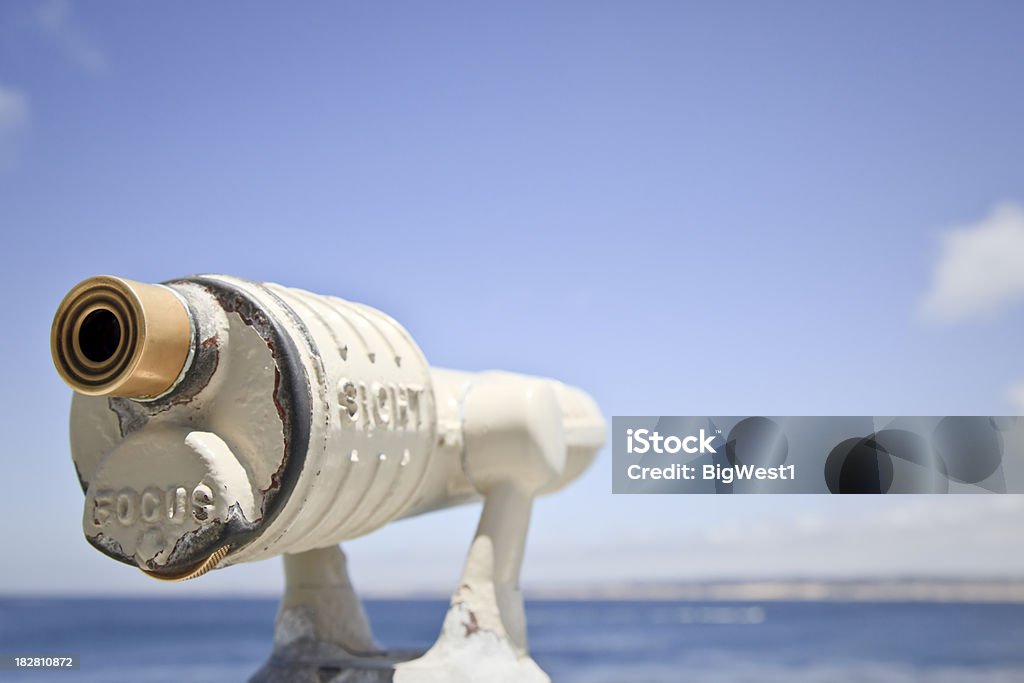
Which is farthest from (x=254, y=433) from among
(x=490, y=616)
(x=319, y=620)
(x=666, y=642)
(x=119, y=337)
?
(x=666, y=642)

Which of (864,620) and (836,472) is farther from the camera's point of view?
(864,620)

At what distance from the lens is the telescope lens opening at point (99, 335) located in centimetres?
602

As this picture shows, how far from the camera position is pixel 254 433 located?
6180 mm

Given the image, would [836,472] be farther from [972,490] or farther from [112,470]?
[112,470]

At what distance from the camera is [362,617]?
28.7 ft

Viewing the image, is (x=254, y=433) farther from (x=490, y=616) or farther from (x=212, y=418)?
(x=490, y=616)

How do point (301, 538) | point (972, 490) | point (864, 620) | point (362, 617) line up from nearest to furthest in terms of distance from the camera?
point (301, 538) < point (362, 617) < point (972, 490) < point (864, 620)

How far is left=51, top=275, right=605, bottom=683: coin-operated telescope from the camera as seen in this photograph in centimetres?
605

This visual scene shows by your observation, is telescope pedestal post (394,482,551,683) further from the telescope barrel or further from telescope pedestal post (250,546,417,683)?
the telescope barrel

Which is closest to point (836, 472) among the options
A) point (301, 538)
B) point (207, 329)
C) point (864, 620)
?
point (301, 538)

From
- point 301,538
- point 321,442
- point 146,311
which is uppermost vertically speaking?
point 146,311

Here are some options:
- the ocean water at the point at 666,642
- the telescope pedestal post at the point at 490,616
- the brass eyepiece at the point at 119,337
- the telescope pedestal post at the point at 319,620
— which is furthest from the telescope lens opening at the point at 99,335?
the ocean water at the point at 666,642

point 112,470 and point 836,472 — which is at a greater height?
point 836,472

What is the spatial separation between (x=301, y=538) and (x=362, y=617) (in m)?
2.23
